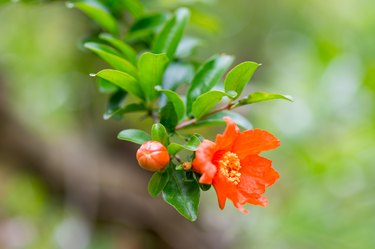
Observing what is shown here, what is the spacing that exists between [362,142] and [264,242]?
79 centimetres

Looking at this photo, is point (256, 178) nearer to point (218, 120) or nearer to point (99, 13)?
point (218, 120)

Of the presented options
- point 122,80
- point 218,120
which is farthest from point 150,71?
point 218,120

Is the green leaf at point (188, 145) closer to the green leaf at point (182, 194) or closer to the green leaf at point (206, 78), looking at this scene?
the green leaf at point (182, 194)

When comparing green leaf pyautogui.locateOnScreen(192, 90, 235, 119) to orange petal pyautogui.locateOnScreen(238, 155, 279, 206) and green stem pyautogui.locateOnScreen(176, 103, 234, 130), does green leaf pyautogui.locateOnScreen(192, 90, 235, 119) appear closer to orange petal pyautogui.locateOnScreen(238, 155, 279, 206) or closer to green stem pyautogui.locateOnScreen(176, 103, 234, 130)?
green stem pyautogui.locateOnScreen(176, 103, 234, 130)

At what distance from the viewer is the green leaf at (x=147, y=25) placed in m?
1.22

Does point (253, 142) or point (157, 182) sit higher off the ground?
point (253, 142)

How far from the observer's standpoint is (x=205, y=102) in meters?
0.89

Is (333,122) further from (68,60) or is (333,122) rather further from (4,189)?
(4,189)

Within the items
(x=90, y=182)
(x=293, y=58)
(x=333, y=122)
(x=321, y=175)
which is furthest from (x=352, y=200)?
(x=90, y=182)

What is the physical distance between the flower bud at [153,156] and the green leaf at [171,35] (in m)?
0.35

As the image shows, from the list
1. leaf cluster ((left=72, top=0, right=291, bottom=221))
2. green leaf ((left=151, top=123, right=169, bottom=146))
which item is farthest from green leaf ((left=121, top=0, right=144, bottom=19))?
green leaf ((left=151, top=123, right=169, bottom=146))

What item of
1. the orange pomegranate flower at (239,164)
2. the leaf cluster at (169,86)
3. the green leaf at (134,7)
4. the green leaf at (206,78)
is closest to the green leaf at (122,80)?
the leaf cluster at (169,86)

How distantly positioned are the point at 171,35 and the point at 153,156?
0.41 metres

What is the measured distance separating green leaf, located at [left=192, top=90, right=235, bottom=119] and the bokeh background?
4.14 feet
